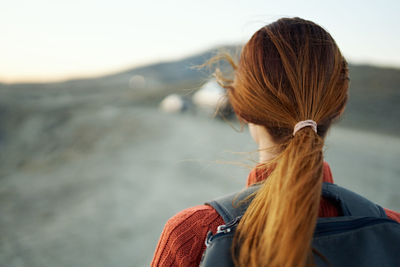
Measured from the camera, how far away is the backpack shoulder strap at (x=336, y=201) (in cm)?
95

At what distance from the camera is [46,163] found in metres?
10.4

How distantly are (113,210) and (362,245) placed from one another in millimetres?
5446

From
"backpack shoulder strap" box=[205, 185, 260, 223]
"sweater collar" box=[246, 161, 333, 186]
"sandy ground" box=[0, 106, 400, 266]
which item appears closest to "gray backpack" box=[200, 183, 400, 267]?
"backpack shoulder strap" box=[205, 185, 260, 223]

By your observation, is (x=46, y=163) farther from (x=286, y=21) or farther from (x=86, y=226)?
(x=286, y=21)

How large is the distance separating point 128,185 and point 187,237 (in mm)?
6104

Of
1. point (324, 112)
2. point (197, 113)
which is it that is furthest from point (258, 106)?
point (197, 113)

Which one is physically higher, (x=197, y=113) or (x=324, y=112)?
(x=324, y=112)

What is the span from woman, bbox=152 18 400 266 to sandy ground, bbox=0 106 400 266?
108 centimetres

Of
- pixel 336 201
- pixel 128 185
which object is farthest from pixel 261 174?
pixel 128 185

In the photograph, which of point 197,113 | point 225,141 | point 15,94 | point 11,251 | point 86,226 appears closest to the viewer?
point 11,251

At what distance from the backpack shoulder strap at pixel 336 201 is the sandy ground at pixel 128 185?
110cm

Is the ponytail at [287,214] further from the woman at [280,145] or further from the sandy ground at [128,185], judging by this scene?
the sandy ground at [128,185]

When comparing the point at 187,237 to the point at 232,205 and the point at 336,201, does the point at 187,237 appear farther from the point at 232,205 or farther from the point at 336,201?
the point at 336,201

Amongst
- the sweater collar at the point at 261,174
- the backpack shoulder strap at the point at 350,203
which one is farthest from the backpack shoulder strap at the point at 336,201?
the sweater collar at the point at 261,174
